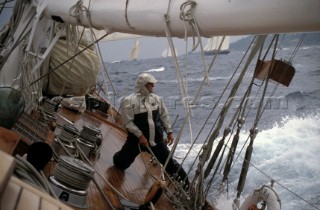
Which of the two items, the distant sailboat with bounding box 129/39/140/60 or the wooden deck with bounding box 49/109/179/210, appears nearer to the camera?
the wooden deck with bounding box 49/109/179/210

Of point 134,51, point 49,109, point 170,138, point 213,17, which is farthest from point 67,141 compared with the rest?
point 134,51

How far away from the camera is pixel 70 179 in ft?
8.31

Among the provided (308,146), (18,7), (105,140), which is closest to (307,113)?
(308,146)

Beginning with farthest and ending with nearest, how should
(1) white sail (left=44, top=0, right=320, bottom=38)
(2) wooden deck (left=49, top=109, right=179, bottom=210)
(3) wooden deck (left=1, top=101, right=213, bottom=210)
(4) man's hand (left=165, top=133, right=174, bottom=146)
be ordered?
(4) man's hand (left=165, top=133, right=174, bottom=146) < (2) wooden deck (left=49, top=109, right=179, bottom=210) < (3) wooden deck (left=1, top=101, right=213, bottom=210) < (1) white sail (left=44, top=0, right=320, bottom=38)

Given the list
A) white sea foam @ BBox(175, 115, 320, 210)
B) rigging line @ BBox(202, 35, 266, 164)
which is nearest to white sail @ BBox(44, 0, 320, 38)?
rigging line @ BBox(202, 35, 266, 164)

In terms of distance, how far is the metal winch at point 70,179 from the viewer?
253 cm

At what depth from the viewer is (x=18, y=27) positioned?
3703 mm

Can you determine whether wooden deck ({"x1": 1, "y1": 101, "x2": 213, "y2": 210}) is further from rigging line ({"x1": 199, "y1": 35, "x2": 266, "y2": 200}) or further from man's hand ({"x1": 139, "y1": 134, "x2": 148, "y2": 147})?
rigging line ({"x1": 199, "y1": 35, "x2": 266, "y2": 200})

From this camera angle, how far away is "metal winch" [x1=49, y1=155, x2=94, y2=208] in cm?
253

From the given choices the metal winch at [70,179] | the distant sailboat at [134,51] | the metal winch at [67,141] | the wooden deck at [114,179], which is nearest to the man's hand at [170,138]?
the wooden deck at [114,179]

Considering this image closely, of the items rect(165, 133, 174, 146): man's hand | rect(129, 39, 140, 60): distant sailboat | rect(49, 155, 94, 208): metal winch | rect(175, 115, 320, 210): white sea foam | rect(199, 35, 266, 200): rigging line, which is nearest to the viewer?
rect(199, 35, 266, 200): rigging line

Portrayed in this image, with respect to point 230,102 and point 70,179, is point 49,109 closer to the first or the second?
point 70,179

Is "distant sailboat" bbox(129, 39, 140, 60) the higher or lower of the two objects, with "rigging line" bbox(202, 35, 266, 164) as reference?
higher

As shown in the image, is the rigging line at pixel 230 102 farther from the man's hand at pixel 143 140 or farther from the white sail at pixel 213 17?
the man's hand at pixel 143 140
